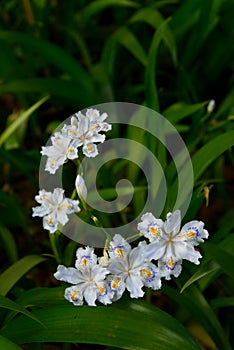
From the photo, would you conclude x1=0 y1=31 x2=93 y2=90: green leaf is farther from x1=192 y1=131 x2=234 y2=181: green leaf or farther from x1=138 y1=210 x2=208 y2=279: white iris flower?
x1=138 y1=210 x2=208 y2=279: white iris flower

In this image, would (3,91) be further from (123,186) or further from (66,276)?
(66,276)

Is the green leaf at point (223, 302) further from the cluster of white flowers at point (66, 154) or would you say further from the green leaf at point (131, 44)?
the green leaf at point (131, 44)

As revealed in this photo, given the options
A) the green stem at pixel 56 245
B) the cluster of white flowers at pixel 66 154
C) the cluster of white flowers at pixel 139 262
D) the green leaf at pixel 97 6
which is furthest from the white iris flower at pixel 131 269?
the green leaf at pixel 97 6

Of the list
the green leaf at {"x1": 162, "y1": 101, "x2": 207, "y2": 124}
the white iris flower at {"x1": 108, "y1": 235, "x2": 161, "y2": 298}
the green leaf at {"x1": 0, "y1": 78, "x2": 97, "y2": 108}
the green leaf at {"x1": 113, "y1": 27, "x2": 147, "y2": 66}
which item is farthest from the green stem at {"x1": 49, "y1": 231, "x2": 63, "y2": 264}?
the green leaf at {"x1": 113, "y1": 27, "x2": 147, "y2": 66}

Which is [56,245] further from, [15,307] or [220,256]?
[220,256]

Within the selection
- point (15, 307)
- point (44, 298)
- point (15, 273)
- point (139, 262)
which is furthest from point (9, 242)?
point (139, 262)

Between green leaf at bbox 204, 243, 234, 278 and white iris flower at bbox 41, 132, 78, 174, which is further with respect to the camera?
white iris flower at bbox 41, 132, 78, 174
